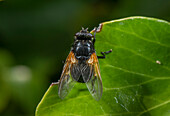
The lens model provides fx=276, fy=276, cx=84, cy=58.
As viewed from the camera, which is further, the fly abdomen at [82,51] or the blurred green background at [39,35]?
the blurred green background at [39,35]

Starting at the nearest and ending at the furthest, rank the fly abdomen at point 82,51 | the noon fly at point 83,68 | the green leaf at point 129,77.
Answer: the green leaf at point 129,77 → the noon fly at point 83,68 → the fly abdomen at point 82,51

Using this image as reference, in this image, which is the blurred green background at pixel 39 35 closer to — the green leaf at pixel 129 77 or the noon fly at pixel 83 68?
the noon fly at pixel 83 68

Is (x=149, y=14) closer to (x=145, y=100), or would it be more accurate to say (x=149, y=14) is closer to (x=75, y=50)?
(x=75, y=50)

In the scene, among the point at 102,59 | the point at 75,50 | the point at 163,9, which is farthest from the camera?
the point at 163,9

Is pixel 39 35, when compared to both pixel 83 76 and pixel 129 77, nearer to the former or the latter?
pixel 83 76

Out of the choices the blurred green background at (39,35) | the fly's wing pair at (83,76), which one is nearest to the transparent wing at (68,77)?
the fly's wing pair at (83,76)

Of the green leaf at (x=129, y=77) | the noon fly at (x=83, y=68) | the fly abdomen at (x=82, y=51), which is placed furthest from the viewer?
the fly abdomen at (x=82, y=51)

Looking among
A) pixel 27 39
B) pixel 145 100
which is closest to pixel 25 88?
pixel 27 39

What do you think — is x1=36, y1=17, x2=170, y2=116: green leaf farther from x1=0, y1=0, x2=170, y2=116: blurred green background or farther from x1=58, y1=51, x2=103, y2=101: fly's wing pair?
x1=0, y1=0, x2=170, y2=116: blurred green background
